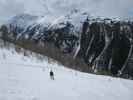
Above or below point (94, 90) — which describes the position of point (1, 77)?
above

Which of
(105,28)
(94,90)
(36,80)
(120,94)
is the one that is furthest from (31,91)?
(105,28)

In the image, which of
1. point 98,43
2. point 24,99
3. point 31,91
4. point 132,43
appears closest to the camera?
point 24,99

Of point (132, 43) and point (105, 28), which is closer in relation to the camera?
point (132, 43)

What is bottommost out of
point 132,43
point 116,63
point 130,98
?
point 116,63

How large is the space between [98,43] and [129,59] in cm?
3576

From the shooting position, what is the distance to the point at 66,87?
331 inches

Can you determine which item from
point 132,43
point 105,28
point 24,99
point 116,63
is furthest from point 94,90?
point 105,28

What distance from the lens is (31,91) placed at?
23.4 ft

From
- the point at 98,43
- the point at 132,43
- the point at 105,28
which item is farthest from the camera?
the point at 105,28

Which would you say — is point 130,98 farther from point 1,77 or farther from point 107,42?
point 107,42

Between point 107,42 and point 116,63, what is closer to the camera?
point 116,63

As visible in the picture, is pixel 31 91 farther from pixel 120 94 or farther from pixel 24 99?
pixel 120 94

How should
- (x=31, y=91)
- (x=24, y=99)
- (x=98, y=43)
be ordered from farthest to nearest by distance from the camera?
(x=98, y=43) → (x=31, y=91) → (x=24, y=99)

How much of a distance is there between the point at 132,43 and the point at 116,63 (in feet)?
93.0
